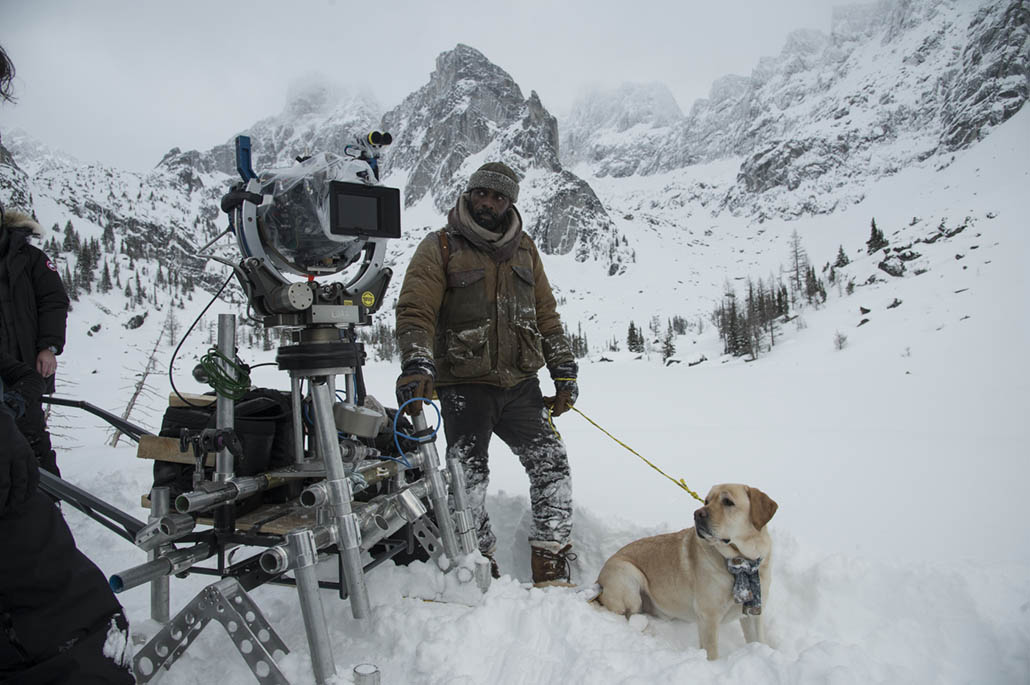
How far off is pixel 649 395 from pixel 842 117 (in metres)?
206

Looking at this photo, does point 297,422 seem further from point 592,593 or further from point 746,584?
point 746,584

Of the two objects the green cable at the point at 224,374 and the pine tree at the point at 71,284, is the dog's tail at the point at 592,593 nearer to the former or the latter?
the green cable at the point at 224,374

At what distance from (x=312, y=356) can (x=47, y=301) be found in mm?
3281

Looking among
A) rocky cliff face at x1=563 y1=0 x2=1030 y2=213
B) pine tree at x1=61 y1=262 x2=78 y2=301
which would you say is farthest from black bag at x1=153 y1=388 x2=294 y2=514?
rocky cliff face at x1=563 y1=0 x2=1030 y2=213

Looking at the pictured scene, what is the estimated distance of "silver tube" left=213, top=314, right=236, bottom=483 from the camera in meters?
2.46

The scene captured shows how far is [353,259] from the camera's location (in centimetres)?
289

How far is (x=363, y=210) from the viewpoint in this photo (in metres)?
2.45

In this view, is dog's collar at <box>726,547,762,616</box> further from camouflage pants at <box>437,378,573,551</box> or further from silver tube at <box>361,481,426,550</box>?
silver tube at <box>361,481,426,550</box>

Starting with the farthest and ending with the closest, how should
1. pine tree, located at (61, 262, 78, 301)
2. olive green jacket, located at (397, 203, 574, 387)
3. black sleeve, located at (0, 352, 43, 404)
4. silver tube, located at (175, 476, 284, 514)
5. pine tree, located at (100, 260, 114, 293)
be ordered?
pine tree, located at (100, 260, 114, 293) < pine tree, located at (61, 262, 78, 301) < olive green jacket, located at (397, 203, 574, 387) < black sleeve, located at (0, 352, 43, 404) < silver tube, located at (175, 476, 284, 514)

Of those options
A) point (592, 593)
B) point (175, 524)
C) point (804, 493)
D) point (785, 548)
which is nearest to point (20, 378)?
point (175, 524)

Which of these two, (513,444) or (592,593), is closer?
(592,593)

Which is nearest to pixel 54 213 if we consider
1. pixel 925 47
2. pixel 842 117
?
pixel 842 117

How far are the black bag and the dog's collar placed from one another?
248 centimetres

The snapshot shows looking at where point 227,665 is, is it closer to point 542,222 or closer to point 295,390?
point 295,390
